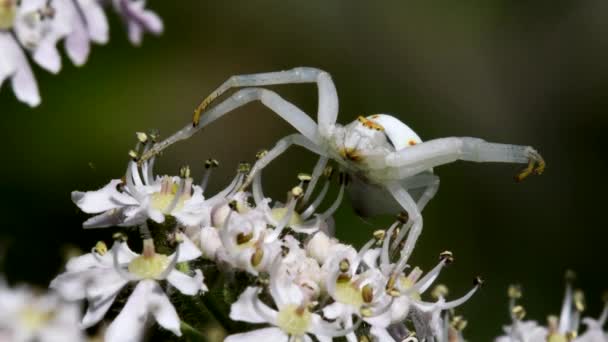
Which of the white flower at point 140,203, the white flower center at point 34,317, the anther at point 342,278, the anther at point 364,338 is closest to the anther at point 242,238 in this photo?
the white flower at point 140,203

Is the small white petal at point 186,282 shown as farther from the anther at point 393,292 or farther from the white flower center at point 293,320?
the anther at point 393,292

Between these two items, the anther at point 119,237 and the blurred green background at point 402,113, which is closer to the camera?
the anther at point 119,237

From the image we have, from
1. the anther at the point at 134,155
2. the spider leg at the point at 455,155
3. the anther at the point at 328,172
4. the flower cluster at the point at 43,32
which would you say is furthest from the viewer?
the spider leg at the point at 455,155

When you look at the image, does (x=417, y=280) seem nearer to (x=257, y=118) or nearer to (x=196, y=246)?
(x=196, y=246)

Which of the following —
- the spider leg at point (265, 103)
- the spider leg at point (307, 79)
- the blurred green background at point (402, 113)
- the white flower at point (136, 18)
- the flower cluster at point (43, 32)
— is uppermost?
the white flower at point (136, 18)

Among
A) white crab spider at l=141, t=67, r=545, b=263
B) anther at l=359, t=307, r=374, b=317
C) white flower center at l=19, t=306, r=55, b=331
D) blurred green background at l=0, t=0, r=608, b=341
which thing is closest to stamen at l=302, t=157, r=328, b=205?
white crab spider at l=141, t=67, r=545, b=263

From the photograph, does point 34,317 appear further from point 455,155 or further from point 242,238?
point 455,155

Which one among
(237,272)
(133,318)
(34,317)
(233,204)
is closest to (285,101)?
(233,204)

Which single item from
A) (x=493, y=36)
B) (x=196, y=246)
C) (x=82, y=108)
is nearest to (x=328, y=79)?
(x=196, y=246)
